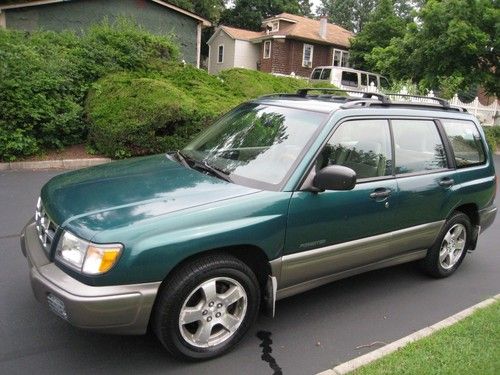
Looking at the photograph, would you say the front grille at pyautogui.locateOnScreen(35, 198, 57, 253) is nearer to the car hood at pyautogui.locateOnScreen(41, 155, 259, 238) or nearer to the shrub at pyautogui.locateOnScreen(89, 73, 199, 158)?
the car hood at pyautogui.locateOnScreen(41, 155, 259, 238)

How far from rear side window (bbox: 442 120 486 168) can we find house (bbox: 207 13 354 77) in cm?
3092

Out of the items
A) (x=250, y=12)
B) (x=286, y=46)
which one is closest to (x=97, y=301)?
(x=286, y=46)

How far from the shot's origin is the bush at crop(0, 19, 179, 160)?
818 centimetres

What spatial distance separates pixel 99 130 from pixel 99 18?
40.6ft

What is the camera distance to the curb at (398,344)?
10.1 ft

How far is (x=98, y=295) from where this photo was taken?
267 centimetres

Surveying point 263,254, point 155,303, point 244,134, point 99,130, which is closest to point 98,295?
point 155,303

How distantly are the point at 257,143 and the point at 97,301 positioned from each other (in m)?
1.80

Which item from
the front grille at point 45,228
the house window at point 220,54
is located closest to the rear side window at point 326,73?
the house window at point 220,54

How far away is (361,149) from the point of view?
393cm

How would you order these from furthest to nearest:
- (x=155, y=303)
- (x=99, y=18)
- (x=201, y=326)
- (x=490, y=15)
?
1. (x=99, y=18)
2. (x=490, y=15)
3. (x=201, y=326)
4. (x=155, y=303)

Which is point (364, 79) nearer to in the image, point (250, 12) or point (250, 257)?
point (250, 257)

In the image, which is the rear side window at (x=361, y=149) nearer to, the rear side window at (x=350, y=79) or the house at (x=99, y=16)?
the house at (x=99, y=16)

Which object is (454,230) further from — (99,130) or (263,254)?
(99,130)
